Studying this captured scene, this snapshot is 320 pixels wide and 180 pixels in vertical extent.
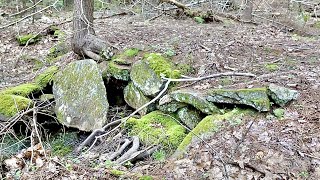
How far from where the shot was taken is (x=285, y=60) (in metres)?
6.26

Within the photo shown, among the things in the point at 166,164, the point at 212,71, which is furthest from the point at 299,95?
the point at 166,164

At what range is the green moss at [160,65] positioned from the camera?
6.07 metres

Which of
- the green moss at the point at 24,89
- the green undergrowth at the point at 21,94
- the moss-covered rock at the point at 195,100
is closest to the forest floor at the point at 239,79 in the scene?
the moss-covered rock at the point at 195,100

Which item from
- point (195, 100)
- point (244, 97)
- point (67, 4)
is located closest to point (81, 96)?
point (195, 100)

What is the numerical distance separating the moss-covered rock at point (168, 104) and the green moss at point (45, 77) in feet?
9.15

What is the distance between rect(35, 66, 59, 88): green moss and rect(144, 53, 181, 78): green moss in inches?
86.5

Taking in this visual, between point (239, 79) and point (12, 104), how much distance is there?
4.16m

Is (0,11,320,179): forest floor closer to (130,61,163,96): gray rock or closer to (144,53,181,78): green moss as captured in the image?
(144,53,181,78): green moss

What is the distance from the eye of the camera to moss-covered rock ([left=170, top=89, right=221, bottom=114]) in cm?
514

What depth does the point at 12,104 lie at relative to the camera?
20.7ft

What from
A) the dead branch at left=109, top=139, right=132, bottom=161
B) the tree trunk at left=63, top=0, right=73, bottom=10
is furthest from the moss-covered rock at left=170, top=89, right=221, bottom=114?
the tree trunk at left=63, top=0, right=73, bottom=10

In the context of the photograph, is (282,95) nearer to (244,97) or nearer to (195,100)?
(244,97)

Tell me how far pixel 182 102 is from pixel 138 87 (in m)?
1.19

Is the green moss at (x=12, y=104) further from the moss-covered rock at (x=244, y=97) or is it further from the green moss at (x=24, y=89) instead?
the moss-covered rock at (x=244, y=97)
